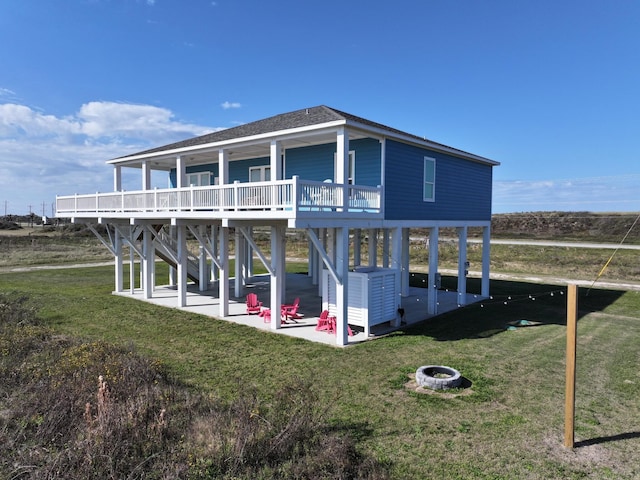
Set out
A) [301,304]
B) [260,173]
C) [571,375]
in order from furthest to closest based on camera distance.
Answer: [260,173], [301,304], [571,375]

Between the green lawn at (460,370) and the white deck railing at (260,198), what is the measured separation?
3833 millimetres

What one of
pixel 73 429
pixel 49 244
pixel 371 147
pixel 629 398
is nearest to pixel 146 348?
pixel 73 429

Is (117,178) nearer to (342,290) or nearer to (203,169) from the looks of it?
(203,169)

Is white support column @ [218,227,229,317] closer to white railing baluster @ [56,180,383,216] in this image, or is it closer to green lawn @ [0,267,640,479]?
green lawn @ [0,267,640,479]

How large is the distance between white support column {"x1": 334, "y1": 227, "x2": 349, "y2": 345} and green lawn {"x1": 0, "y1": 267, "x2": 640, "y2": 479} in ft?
1.90

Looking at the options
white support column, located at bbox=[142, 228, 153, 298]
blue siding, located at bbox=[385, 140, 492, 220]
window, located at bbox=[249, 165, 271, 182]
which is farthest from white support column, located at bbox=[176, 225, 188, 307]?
blue siding, located at bbox=[385, 140, 492, 220]

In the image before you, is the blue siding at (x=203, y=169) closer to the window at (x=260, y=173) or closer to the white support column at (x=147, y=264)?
the window at (x=260, y=173)

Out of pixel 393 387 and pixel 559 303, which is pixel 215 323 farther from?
pixel 559 303

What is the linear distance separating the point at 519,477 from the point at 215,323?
10717 mm

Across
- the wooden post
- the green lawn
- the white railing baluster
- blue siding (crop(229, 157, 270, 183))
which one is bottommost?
the green lawn

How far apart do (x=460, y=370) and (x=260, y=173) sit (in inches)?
478

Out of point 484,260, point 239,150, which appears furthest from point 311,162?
point 484,260

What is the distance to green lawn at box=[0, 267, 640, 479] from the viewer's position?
6148mm

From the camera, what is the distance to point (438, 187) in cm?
1614
